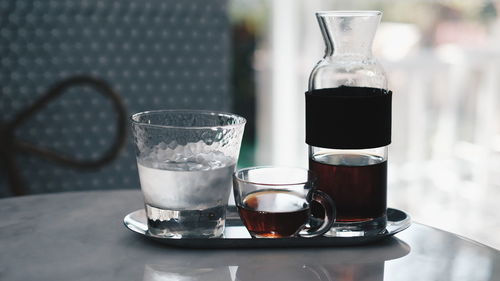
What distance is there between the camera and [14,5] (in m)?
1.71

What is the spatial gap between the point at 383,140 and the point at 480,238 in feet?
6.05

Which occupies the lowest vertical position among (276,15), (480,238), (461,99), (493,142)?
(480,238)

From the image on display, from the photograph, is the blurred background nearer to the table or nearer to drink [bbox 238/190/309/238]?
the table

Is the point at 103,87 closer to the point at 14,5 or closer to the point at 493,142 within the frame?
the point at 14,5

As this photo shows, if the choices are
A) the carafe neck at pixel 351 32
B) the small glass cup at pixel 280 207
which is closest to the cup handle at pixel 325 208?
the small glass cup at pixel 280 207

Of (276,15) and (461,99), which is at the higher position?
(276,15)

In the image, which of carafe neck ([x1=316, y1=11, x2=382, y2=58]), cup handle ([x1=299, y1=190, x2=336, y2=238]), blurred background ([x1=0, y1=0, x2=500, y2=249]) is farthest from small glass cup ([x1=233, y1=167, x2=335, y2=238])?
blurred background ([x1=0, y1=0, x2=500, y2=249])

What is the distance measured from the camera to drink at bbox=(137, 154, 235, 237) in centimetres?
77

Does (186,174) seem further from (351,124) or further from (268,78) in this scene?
(268,78)

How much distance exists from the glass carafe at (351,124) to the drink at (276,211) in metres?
0.05

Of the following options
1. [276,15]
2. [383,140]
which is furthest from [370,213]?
[276,15]

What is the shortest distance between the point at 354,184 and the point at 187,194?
19 cm

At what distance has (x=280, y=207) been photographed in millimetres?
775

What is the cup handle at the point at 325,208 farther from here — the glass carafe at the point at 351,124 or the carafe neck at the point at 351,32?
the carafe neck at the point at 351,32
